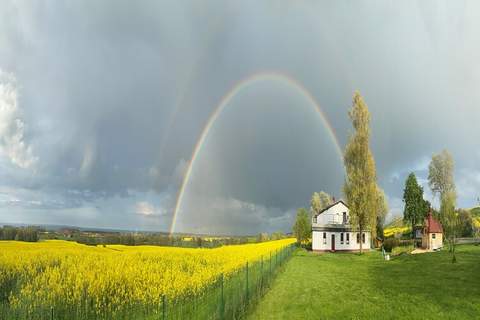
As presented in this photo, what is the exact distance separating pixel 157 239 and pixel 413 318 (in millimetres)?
41074

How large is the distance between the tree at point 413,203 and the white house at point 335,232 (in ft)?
68.6

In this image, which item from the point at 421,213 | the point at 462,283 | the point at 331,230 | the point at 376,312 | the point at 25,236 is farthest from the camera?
the point at 421,213

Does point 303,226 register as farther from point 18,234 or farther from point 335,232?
point 18,234

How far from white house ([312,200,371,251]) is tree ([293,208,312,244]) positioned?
590 centimetres

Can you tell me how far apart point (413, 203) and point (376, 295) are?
6402cm

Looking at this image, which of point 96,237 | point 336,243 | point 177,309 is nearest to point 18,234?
point 96,237

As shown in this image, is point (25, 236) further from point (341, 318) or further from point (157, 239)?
point (341, 318)

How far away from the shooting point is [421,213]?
7438cm

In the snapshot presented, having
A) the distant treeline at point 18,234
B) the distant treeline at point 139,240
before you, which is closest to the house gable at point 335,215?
the distant treeline at point 139,240

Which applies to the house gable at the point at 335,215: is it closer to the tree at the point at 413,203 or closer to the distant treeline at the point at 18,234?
the tree at the point at 413,203

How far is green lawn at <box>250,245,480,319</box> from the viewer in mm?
13227

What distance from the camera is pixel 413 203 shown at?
245 feet

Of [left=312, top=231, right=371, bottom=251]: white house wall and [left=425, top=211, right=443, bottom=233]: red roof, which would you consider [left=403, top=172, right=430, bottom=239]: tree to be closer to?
[left=425, top=211, right=443, bottom=233]: red roof

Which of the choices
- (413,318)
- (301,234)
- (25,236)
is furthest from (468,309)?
(301,234)
